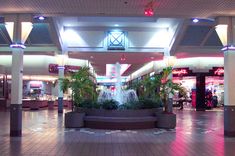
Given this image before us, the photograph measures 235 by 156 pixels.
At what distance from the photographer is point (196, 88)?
2947 centimetres

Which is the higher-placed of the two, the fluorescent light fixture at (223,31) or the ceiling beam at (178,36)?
the ceiling beam at (178,36)

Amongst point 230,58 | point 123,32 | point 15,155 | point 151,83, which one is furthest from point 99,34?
point 15,155

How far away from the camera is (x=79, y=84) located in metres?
15.3

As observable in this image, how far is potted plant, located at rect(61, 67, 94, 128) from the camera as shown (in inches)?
581

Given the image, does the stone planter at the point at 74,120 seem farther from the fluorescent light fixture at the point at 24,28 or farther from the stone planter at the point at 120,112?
the fluorescent light fixture at the point at 24,28

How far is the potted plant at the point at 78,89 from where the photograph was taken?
14.8m

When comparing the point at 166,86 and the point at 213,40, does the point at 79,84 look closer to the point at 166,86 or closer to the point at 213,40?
the point at 166,86

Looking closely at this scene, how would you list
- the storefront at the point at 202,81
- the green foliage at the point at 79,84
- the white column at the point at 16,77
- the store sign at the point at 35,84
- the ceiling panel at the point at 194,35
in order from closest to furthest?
1. the white column at the point at 16,77
2. the green foliage at the point at 79,84
3. the ceiling panel at the point at 194,35
4. the storefront at the point at 202,81
5. the store sign at the point at 35,84

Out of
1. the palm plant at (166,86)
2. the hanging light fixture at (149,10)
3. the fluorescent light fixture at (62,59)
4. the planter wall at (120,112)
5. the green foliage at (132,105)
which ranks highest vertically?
the hanging light fixture at (149,10)

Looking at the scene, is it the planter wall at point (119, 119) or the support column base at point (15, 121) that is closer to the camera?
the support column base at point (15, 121)

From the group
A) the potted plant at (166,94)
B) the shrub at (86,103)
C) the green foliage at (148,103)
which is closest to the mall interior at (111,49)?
the potted plant at (166,94)

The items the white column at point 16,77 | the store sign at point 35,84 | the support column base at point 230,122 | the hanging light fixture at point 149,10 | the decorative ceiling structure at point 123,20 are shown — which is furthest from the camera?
the store sign at point 35,84

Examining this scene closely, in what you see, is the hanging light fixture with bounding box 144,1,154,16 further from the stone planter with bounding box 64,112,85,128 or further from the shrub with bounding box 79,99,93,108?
the shrub with bounding box 79,99,93,108

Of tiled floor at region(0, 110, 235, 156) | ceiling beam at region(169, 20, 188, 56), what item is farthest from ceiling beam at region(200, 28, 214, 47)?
tiled floor at region(0, 110, 235, 156)
